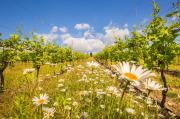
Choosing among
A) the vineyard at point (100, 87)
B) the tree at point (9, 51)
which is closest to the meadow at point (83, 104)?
the vineyard at point (100, 87)

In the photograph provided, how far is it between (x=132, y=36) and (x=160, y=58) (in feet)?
48.5

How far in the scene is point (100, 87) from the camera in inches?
260

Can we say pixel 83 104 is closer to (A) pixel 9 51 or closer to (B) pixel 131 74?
(B) pixel 131 74

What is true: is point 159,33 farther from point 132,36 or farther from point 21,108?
point 132,36

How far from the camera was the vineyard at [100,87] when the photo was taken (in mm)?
3125

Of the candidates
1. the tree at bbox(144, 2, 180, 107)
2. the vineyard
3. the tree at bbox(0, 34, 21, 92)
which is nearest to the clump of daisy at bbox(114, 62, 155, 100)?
the vineyard

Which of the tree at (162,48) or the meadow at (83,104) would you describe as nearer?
the meadow at (83,104)

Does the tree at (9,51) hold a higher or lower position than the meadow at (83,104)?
higher

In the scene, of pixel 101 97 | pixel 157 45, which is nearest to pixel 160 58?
pixel 157 45

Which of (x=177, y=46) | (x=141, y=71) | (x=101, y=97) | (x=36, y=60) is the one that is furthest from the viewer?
(x=36, y=60)

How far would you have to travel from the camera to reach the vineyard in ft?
10.3

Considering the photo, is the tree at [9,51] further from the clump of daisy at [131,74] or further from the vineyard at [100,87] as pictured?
the clump of daisy at [131,74]

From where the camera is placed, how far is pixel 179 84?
18.4 metres

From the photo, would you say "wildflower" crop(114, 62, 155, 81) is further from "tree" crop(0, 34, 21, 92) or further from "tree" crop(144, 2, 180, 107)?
"tree" crop(0, 34, 21, 92)
